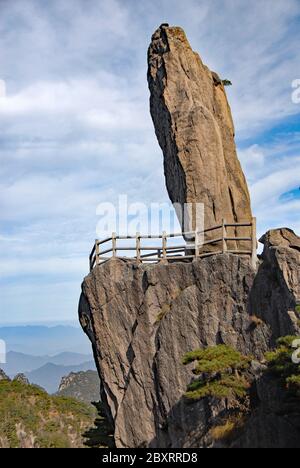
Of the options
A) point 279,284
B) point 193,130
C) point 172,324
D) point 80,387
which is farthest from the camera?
point 80,387

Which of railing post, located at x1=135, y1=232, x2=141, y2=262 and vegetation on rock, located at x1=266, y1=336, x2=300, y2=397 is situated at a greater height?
railing post, located at x1=135, y1=232, x2=141, y2=262

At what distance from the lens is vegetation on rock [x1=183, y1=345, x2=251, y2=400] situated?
17562 millimetres

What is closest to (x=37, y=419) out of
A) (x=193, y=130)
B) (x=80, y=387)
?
(x=193, y=130)

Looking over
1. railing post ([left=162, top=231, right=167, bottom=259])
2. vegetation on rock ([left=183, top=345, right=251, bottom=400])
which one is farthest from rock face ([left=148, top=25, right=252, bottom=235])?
vegetation on rock ([left=183, top=345, right=251, bottom=400])

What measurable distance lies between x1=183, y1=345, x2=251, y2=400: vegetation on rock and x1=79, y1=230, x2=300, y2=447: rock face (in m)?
2.30

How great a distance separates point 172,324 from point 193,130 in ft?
35.0

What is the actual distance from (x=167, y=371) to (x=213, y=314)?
3.50 metres

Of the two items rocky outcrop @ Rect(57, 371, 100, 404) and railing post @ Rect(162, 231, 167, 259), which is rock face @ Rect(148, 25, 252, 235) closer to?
railing post @ Rect(162, 231, 167, 259)

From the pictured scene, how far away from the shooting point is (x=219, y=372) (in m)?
19.0

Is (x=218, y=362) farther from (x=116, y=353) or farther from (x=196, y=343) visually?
(x=116, y=353)

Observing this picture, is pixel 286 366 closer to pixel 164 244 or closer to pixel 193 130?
pixel 164 244

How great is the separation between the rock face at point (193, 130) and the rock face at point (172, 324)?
15.0 feet

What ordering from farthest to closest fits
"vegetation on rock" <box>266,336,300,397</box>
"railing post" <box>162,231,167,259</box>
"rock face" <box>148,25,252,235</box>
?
"rock face" <box>148,25,252,235</box> < "railing post" <box>162,231,167,259</box> < "vegetation on rock" <box>266,336,300,397</box>
